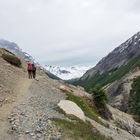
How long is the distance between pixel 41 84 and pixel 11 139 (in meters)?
25.4

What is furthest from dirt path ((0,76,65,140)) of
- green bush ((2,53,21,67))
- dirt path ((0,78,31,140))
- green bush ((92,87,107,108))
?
green bush ((92,87,107,108))

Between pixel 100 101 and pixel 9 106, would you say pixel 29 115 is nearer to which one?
pixel 9 106

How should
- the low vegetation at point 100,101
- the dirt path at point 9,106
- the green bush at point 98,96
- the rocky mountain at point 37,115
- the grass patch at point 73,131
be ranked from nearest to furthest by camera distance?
the dirt path at point 9,106, the rocky mountain at point 37,115, the grass patch at point 73,131, the low vegetation at point 100,101, the green bush at point 98,96

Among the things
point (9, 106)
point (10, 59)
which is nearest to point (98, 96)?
point (10, 59)

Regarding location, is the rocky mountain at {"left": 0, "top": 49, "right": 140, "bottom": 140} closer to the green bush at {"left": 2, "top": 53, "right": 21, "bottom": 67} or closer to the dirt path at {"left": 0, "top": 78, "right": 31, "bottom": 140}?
the dirt path at {"left": 0, "top": 78, "right": 31, "bottom": 140}

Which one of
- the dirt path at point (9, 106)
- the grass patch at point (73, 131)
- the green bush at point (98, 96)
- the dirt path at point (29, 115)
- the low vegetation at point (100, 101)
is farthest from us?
the green bush at point (98, 96)

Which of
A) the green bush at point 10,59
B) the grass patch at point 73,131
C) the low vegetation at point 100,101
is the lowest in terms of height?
the grass patch at point 73,131

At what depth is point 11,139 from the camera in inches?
1093

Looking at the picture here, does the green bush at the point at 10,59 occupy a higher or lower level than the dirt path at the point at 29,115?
higher

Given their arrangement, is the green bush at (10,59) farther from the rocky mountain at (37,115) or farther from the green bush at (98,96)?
the rocky mountain at (37,115)

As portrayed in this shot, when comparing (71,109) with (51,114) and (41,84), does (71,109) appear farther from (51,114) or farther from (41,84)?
(41,84)

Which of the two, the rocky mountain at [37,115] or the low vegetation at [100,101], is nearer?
the rocky mountain at [37,115]

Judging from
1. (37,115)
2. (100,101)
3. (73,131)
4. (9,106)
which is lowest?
(73,131)

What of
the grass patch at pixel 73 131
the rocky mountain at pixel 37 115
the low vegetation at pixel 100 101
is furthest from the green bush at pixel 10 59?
the grass patch at pixel 73 131
